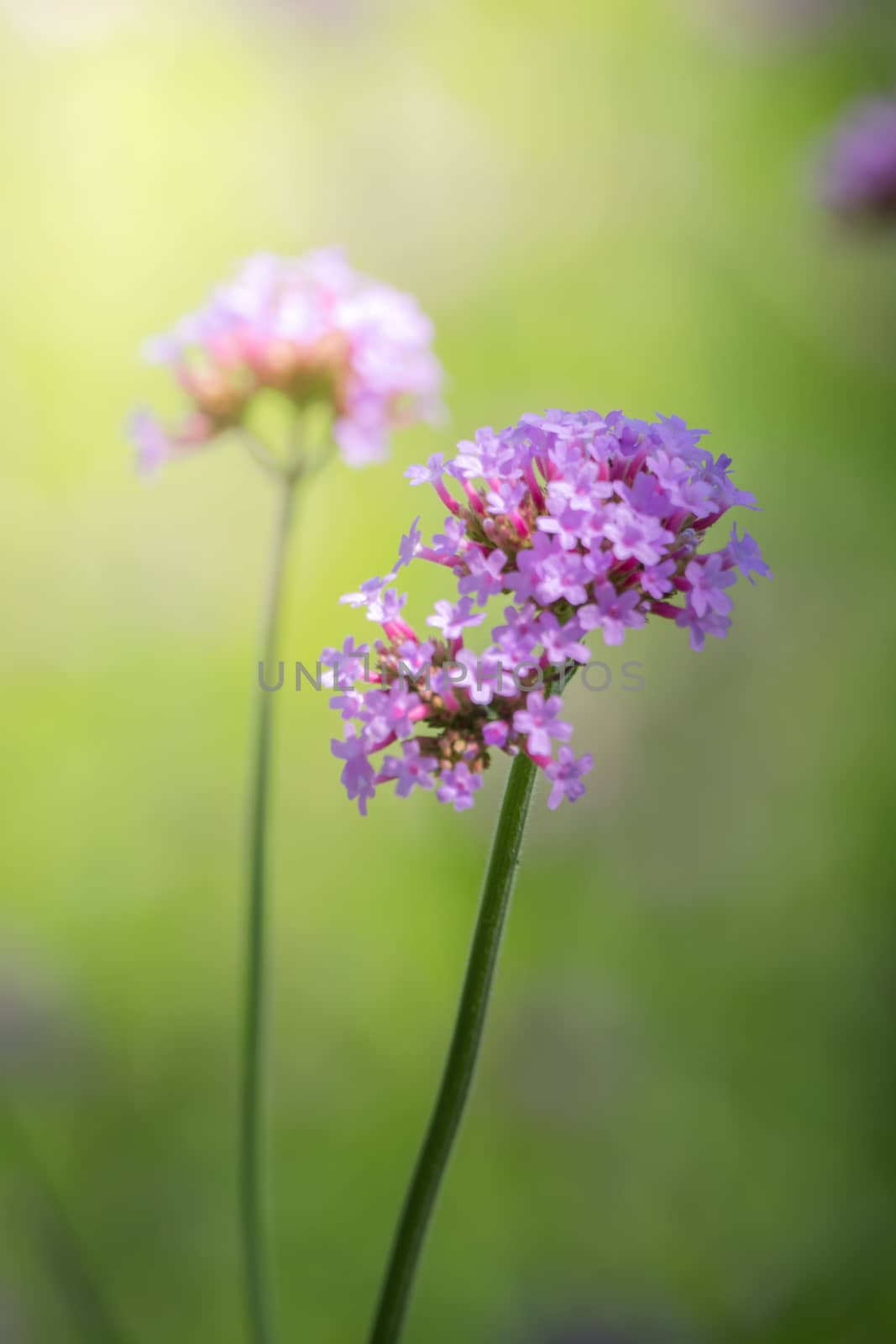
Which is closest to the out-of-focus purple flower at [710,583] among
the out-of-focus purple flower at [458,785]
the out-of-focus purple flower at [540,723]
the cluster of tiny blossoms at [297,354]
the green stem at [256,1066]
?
the out-of-focus purple flower at [540,723]

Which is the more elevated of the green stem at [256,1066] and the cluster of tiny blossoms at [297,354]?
the cluster of tiny blossoms at [297,354]

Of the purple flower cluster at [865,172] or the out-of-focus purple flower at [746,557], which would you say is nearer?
the out-of-focus purple flower at [746,557]

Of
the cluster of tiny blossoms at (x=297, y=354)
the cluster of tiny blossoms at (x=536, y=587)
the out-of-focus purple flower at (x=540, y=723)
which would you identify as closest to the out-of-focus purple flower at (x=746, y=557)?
the cluster of tiny blossoms at (x=536, y=587)

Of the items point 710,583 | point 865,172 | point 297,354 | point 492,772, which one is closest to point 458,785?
point 710,583

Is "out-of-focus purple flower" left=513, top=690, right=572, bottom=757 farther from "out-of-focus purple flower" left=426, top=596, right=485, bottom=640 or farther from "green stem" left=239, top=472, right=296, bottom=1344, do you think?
"green stem" left=239, top=472, right=296, bottom=1344

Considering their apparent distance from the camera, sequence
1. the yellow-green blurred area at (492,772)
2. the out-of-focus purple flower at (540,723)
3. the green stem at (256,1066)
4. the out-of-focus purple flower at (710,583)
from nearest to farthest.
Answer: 1. the out-of-focus purple flower at (540,723)
2. the out-of-focus purple flower at (710,583)
3. the green stem at (256,1066)
4. the yellow-green blurred area at (492,772)

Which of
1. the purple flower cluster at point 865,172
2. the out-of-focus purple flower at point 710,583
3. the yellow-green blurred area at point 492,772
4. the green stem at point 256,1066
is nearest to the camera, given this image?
the out-of-focus purple flower at point 710,583

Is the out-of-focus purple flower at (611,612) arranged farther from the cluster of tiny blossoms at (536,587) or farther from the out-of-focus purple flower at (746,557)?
the out-of-focus purple flower at (746,557)

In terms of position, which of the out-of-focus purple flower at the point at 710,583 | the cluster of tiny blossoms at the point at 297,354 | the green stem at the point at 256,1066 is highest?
the cluster of tiny blossoms at the point at 297,354

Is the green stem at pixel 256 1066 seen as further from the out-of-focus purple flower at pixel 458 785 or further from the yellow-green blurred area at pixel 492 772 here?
the out-of-focus purple flower at pixel 458 785
